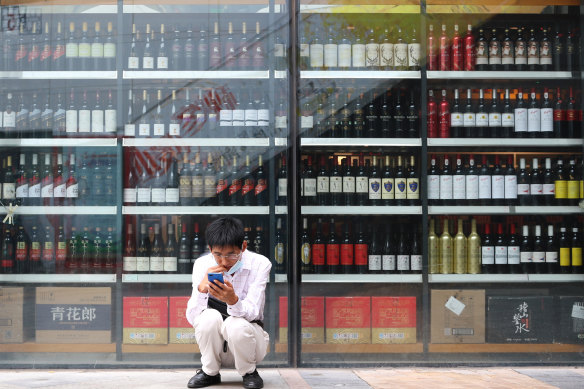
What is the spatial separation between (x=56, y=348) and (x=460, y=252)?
325 cm

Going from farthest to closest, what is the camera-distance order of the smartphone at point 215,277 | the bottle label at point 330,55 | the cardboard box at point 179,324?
the bottle label at point 330,55
the cardboard box at point 179,324
the smartphone at point 215,277

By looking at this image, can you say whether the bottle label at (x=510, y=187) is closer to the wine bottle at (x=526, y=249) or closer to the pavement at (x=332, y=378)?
the wine bottle at (x=526, y=249)

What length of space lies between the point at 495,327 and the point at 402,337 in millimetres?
741

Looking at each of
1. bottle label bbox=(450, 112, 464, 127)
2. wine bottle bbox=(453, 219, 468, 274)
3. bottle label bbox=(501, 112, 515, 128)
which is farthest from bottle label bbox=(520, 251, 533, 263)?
bottle label bbox=(450, 112, 464, 127)

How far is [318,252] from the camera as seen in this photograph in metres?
5.80

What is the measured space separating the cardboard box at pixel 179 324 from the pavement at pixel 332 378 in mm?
268

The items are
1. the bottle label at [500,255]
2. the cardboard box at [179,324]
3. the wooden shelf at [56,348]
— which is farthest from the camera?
the bottle label at [500,255]

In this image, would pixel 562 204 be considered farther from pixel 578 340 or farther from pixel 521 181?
pixel 578 340

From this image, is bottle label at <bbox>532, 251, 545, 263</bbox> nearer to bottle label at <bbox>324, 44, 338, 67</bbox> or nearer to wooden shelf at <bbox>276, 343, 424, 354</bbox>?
wooden shelf at <bbox>276, 343, 424, 354</bbox>

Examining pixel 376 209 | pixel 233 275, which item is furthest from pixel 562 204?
pixel 233 275

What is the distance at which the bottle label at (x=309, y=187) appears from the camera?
5.71m

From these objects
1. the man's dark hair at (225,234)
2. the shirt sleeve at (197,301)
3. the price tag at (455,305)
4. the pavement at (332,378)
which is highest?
the man's dark hair at (225,234)

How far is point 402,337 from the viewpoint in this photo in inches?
228

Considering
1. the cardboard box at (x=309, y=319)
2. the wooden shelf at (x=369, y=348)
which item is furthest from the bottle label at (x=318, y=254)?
the wooden shelf at (x=369, y=348)
